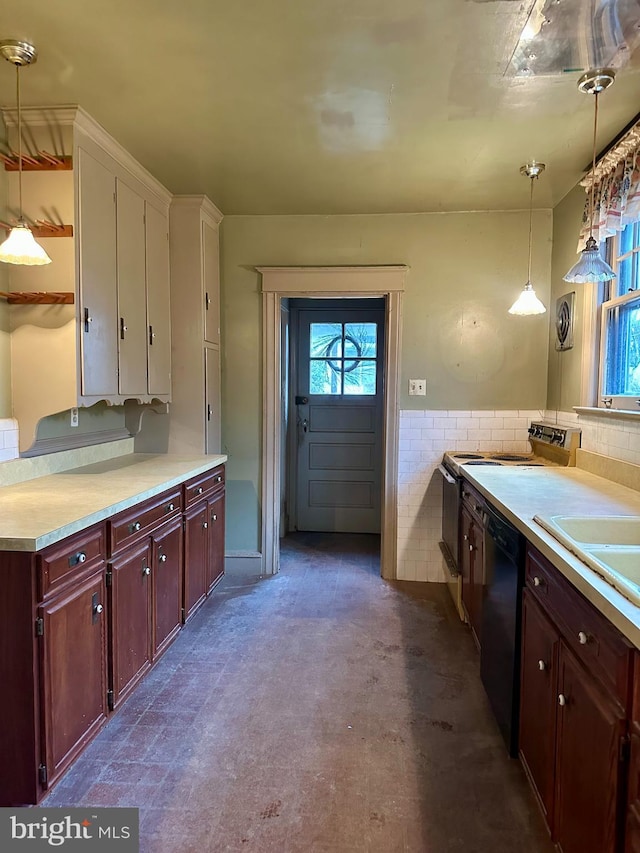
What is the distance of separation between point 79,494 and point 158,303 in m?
1.42

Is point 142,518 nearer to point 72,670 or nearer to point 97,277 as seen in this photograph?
point 72,670

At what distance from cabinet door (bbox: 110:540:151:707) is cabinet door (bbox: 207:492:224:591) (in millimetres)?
797

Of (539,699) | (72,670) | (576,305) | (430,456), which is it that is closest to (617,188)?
(576,305)

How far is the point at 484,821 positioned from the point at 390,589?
1.81m

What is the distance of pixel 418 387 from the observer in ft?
11.3

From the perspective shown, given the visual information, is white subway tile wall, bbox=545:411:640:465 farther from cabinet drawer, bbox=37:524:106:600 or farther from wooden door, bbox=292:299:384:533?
cabinet drawer, bbox=37:524:106:600

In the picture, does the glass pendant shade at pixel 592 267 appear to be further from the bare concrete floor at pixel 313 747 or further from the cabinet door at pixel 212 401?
the cabinet door at pixel 212 401

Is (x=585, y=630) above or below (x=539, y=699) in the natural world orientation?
above

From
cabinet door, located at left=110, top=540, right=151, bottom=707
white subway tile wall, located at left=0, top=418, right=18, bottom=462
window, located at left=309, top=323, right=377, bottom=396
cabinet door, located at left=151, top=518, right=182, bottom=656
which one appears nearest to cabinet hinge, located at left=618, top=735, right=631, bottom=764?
cabinet door, located at left=110, top=540, right=151, bottom=707

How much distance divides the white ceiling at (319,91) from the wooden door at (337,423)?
1696mm

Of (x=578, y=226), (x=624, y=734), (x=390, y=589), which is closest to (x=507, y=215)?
(x=578, y=226)

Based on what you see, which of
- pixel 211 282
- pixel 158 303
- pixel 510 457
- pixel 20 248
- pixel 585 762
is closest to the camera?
pixel 585 762

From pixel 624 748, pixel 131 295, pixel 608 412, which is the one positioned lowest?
pixel 624 748

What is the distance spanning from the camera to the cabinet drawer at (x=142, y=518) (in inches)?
75.4
